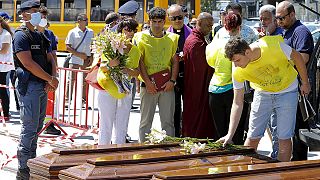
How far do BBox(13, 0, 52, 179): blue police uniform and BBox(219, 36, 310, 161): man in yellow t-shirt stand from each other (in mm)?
2179

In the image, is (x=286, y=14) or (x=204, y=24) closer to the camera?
(x=286, y=14)

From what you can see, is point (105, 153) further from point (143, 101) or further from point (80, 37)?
point (80, 37)

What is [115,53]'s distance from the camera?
7.26 m

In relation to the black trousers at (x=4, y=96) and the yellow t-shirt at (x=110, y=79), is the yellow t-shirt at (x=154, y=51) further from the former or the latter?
the black trousers at (x=4, y=96)

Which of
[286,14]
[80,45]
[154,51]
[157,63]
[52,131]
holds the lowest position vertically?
[52,131]

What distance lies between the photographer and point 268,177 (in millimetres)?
4066

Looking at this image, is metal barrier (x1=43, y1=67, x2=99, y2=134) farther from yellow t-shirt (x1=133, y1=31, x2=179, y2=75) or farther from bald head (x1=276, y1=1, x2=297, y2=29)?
bald head (x1=276, y1=1, x2=297, y2=29)

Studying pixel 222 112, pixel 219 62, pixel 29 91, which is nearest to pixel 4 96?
pixel 29 91

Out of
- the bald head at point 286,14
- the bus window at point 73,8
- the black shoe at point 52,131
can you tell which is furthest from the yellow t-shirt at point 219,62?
the bus window at point 73,8

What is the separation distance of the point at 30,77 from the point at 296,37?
2788 mm

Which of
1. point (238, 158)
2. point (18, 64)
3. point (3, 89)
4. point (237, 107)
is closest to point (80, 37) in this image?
point (3, 89)

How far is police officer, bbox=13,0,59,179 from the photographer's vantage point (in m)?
6.85

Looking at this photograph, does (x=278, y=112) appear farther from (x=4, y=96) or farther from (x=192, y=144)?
(x=4, y=96)

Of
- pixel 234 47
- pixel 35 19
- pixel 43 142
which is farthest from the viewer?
pixel 43 142
